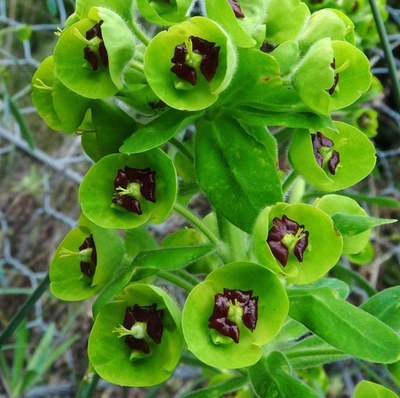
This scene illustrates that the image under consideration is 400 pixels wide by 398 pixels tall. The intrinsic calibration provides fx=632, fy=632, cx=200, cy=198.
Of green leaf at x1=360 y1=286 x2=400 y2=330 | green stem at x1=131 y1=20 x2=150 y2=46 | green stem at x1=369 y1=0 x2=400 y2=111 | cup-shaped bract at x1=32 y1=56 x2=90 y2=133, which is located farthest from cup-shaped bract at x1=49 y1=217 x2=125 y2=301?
green stem at x1=369 y1=0 x2=400 y2=111

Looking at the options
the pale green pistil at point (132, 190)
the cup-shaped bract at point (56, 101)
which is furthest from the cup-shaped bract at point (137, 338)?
the cup-shaped bract at point (56, 101)

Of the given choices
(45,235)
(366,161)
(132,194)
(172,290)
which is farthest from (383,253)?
(132,194)

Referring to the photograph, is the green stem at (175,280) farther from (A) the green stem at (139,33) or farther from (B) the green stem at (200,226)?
(A) the green stem at (139,33)

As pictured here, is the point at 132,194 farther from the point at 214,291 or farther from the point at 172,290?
the point at 172,290

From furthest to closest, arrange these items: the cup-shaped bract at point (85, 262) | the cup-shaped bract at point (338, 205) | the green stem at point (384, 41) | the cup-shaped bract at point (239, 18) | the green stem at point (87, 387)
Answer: the green stem at point (87, 387) → the green stem at point (384, 41) → the cup-shaped bract at point (338, 205) → the cup-shaped bract at point (85, 262) → the cup-shaped bract at point (239, 18)

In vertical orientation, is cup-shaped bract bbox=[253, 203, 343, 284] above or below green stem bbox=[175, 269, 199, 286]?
above

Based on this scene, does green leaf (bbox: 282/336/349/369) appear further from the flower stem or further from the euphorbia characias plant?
the flower stem

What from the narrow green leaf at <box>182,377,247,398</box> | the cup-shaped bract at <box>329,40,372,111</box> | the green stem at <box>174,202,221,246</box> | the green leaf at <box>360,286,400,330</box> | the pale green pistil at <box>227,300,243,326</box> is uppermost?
the cup-shaped bract at <box>329,40,372,111</box>

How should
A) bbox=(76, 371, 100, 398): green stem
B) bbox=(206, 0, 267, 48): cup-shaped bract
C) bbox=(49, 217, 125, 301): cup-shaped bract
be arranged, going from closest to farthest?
1. bbox=(206, 0, 267, 48): cup-shaped bract
2. bbox=(49, 217, 125, 301): cup-shaped bract
3. bbox=(76, 371, 100, 398): green stem
